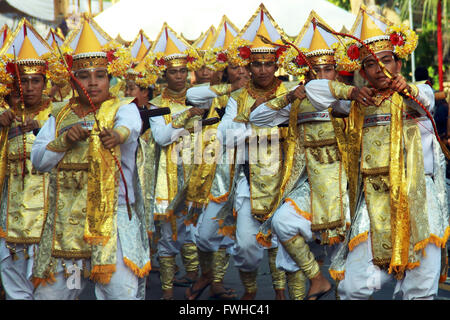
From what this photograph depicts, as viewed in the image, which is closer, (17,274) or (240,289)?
(17,274)

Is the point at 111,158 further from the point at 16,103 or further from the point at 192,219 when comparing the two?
the point at 192,219

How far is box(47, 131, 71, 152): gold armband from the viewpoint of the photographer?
5266 mm

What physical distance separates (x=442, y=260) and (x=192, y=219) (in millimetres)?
3353

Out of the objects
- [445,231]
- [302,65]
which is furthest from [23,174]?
[445,231]

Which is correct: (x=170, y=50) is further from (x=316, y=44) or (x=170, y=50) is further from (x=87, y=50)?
(x=87, y=50)

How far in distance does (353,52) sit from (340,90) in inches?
13.9

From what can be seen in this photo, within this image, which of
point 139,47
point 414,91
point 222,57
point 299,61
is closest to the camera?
point 414,91

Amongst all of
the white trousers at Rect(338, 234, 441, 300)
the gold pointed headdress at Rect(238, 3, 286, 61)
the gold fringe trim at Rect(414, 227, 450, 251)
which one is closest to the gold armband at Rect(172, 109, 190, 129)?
the gold pointed headdress at Rect(238, 3, 286, 61)

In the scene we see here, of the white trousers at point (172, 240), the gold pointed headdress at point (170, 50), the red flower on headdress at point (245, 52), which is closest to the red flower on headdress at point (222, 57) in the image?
the gold pointed headdress at point (170, 50)

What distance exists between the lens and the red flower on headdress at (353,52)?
18.0ft

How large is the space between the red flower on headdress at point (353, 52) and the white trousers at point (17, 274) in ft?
9.75

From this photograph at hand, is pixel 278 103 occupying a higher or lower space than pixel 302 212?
higher

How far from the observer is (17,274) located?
257 inches

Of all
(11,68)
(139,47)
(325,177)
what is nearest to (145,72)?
(139,47)
